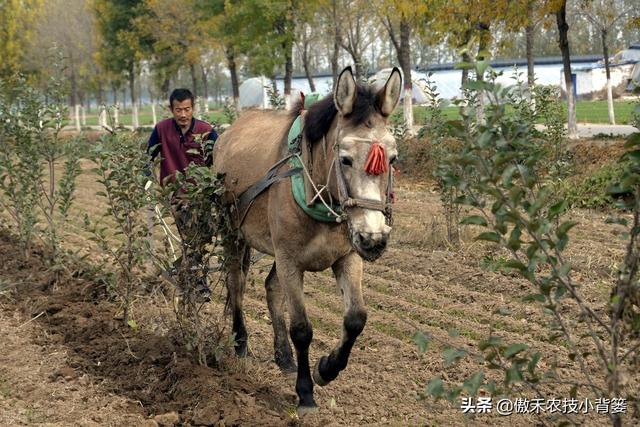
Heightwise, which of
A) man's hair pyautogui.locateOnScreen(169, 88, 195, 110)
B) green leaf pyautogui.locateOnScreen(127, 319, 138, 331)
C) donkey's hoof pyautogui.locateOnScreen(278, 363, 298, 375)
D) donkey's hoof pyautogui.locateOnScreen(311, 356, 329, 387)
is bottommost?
donkey's hoof pyautogui.locateOnScreen(278, 363, 298, 375)

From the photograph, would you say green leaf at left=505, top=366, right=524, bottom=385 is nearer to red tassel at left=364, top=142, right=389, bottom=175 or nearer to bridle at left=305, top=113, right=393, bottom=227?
bridle at left=305, top=113, right=393, bottom=227

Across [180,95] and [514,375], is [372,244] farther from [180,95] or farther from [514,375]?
[180,95]

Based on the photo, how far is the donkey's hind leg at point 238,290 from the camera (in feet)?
21.4

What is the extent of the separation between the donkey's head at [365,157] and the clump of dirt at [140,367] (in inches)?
53.7

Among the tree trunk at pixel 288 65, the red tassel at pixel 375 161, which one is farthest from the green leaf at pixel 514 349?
the tree trunk at pixel 288 65

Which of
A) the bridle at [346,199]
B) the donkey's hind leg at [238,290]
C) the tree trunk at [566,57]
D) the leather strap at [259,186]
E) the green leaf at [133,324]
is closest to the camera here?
the bridle at [346,199]

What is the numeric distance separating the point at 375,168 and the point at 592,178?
900cm

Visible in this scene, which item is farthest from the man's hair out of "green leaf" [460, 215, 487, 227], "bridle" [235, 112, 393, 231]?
"green leaf" [460, 215, 487, 227]

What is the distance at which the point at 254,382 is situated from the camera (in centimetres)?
582

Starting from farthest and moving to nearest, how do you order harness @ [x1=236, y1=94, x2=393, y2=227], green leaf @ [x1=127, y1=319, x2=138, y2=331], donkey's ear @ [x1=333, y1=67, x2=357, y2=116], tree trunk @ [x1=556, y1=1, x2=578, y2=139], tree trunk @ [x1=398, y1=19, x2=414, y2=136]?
tree trunk @ [x1=398, y1=19, x2=414, y2=136] → tree trunk @ [x1=556, y1=1, x2=578, y2=139] → green leaf @ [x1=127, y1=319, x2=138, y2=331] → donkey's ear @ [x1=333, y1=67, x2=357, y2=116] → harness @ [x1=236, y1=94, x2=393, y2=227]

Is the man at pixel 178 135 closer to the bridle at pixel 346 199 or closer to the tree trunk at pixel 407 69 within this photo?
the bridle at pixel 346 199

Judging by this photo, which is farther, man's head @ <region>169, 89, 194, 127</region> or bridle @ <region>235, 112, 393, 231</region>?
man's head @ <region>169, 89, 194, 127</region>

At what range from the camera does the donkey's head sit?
4555mm

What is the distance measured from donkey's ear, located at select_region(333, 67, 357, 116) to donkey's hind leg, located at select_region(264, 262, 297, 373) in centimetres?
177
